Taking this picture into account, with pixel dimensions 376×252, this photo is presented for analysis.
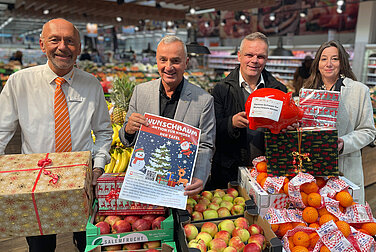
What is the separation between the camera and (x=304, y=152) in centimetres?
162

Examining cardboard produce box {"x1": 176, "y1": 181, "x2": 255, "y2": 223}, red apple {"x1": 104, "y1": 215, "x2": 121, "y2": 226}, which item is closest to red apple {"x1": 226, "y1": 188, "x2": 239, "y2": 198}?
cardboard produce box {"x1": 176, "y1": 181, "x2": 255, "y2": 223}

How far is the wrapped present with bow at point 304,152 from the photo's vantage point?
1594 millimetres

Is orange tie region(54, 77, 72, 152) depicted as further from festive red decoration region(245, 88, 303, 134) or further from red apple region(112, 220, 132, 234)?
festive red decoration region(245, 88, 303, 134)

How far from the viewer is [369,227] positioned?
1.51 meters

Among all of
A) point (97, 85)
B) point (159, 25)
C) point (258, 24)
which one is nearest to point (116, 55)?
point (159, 25)

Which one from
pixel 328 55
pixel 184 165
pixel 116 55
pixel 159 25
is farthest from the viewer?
pixel 159 25

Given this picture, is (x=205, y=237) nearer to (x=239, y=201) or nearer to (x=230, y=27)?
(x=239, y=201)

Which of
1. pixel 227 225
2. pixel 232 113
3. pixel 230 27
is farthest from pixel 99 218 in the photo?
pixel 230 27

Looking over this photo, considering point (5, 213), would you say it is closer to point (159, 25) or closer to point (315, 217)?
point (315, 217)

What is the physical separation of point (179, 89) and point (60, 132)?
726mm

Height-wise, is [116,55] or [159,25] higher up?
[159,25]

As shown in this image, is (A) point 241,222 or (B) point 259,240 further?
(A) point 241,222

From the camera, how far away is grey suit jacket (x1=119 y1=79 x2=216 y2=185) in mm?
1627

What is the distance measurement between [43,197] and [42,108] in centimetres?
61
